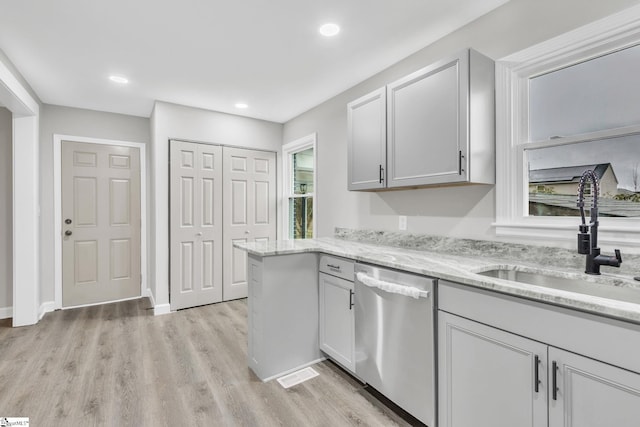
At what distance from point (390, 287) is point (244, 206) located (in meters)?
2.96

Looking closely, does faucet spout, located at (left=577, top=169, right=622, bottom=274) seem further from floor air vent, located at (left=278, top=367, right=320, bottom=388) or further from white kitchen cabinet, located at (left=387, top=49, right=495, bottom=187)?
floor air vent, located at (left=278, top=367, right=320, bottom=388)

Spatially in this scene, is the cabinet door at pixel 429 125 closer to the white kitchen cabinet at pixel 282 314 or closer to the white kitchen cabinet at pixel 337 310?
the white kitchen cabinet at pixel 337 310

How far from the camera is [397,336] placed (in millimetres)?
1820

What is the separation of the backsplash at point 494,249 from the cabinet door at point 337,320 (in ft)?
2.37

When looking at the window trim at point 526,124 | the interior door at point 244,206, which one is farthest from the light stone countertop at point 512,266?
the interior door at point 244,206

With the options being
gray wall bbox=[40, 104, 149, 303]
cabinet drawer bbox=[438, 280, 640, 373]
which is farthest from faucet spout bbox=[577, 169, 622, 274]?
gray wall bbox=[40, 104, 149, 303]

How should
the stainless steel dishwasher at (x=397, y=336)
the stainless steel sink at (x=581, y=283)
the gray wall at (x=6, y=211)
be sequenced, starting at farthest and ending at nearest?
the gray wall at (x=6, y=211) < the stainless steel dishwasher at (x=397, y=336) < the stainless steel sink at (x=581, y=283)

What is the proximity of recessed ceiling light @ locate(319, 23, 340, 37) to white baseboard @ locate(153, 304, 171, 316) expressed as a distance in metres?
3.33

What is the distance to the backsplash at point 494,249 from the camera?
1.55 metres

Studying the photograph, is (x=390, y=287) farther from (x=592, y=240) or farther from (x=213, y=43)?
(x=213, y=43)

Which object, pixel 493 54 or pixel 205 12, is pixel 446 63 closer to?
pixel 493 54

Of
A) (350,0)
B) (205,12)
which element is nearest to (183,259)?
(205,12)

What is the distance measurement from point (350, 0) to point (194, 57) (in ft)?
4.75

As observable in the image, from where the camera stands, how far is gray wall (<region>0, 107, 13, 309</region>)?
11.8 feet
